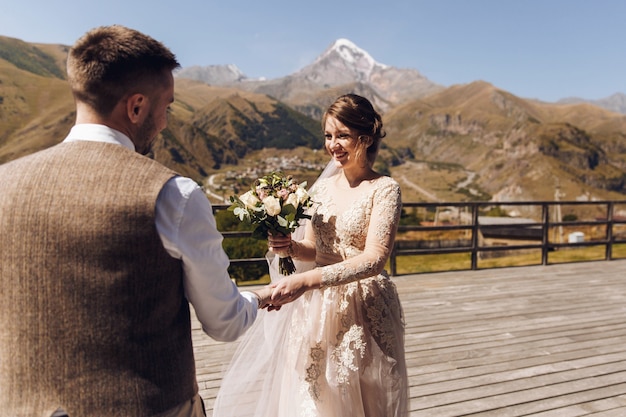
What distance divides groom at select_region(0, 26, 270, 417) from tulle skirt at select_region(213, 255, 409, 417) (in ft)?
3.57

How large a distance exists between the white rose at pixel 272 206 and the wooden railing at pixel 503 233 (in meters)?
3.03

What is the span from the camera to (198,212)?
1059 millimetres

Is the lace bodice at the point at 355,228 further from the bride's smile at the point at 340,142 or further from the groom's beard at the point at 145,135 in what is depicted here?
the groom's beard at the point at 145,135

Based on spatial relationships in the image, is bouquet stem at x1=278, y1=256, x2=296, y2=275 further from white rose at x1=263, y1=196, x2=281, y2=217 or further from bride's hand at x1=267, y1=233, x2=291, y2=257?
white rose at x1=263, y1=196, x2=281, y2=217

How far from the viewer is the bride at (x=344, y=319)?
2043 mm

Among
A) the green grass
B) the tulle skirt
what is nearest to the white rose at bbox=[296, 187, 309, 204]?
the tulle skirt

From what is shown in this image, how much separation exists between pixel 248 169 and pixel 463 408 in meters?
143

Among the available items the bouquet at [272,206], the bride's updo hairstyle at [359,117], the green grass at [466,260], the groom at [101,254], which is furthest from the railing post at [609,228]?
the green grass at [466,260]

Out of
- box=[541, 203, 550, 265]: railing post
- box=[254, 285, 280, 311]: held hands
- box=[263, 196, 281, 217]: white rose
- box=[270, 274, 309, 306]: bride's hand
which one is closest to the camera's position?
box=[254, 285, 280, 311]: held hands

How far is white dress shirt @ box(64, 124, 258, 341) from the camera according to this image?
102cm

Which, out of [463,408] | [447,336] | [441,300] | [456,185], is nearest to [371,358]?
[463,408]

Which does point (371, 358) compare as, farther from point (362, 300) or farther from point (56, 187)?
point (56, 187)

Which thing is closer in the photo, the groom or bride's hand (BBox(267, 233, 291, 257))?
the groom

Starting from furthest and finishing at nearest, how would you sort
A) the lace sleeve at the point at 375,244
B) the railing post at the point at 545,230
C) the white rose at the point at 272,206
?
the railing post at the point at 545,230, the white rose at the point at 272,206, the lace sleeve at the point at 375,244
